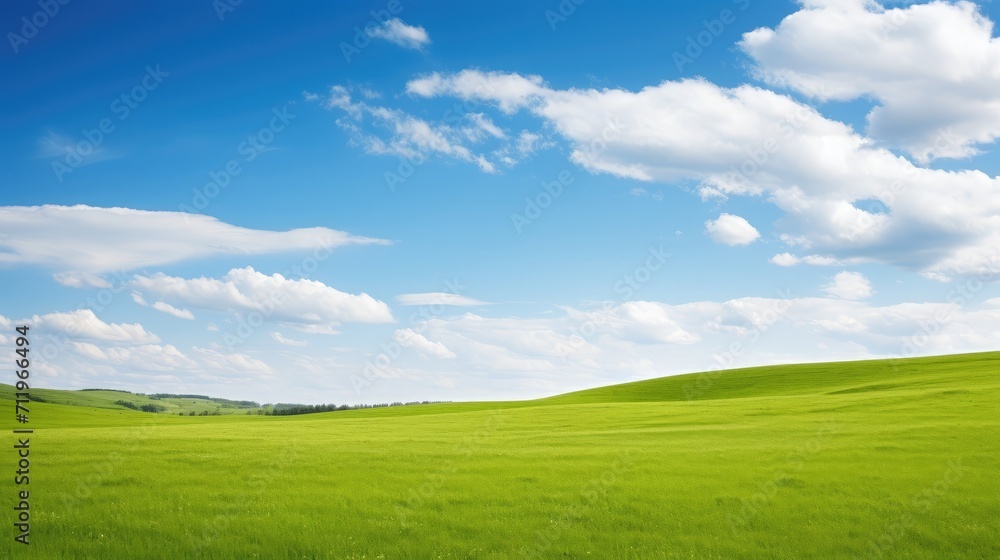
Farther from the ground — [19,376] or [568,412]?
[19,376]

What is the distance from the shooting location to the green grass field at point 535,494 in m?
16.6

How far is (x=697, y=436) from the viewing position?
34969mm

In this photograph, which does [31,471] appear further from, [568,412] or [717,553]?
[568,412]

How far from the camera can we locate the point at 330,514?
18703 mm

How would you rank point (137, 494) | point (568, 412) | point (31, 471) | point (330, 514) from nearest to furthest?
1. point (330, 514)
2. point (137, 494)
3. point (31, 471)
4. point (568, 412)

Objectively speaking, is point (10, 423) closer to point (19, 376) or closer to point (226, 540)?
point (19, 376)

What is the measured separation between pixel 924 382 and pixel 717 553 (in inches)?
2394

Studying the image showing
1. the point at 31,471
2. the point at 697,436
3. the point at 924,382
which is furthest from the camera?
the point at 924,382

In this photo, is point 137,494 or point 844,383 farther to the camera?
point 844,383

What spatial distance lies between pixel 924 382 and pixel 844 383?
18.1 metres

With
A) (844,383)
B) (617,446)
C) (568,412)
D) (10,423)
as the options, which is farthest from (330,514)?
(10,423)

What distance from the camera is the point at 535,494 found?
20.9 meters

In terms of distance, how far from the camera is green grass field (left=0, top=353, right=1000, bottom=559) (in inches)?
655

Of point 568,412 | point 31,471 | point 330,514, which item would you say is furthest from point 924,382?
point 31,471
